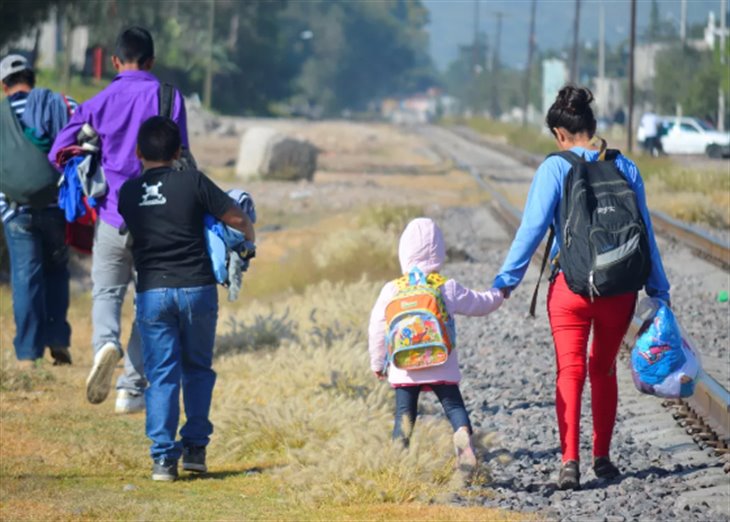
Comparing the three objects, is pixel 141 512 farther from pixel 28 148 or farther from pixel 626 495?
pixel 28 148

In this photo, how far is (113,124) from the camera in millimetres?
8164

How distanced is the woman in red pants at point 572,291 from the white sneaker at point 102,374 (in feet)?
7.98

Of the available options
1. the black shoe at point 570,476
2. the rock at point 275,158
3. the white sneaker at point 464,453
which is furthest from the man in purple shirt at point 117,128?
the rock at point 275,158

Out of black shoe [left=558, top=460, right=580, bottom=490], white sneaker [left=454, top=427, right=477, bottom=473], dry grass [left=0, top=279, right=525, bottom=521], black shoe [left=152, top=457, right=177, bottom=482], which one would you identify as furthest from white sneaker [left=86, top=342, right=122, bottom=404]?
black shoe [left=558, top=460, right=580, bottom=490]

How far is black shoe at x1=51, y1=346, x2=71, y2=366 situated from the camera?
10.3 metres

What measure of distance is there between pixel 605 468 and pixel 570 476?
0.29 m

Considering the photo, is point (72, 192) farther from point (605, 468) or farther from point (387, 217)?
point (387, 217)

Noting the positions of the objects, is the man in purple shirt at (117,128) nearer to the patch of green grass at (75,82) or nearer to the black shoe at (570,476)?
the black shoe at (570,476)

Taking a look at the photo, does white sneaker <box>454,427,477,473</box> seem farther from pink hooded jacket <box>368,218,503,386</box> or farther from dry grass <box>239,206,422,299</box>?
dry grass <box>239,206,422,299</box>

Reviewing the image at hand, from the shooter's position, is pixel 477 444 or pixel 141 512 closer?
pixel 141 512

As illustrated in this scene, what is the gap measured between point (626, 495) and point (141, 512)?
6.53ft

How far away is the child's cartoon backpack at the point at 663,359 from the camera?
21.3 ft

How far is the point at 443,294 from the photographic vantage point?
21.5ft

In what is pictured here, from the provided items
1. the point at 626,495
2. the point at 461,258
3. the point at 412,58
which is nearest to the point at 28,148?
the point at 626,495
